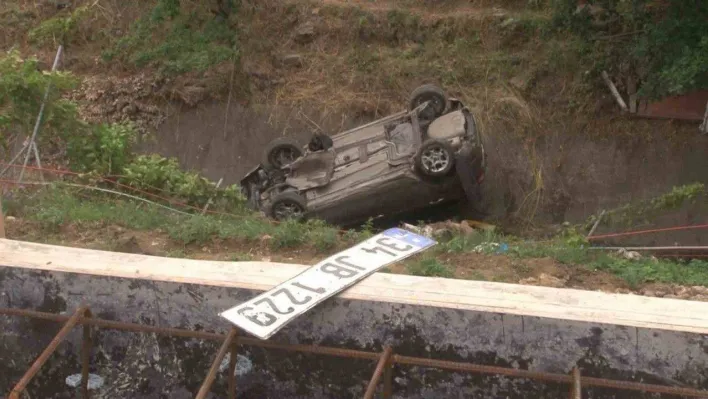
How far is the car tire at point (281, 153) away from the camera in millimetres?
11055

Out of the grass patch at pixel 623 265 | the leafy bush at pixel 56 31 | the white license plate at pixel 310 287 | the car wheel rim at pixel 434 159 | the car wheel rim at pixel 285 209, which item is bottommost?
the white license plate at pixel 310 287

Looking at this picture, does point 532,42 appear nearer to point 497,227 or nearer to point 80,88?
point 497,227

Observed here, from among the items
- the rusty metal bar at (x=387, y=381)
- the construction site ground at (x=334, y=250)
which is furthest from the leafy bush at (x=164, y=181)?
the rusty metal bar at (x=387, y=381)

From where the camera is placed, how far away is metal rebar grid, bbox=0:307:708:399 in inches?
Result: 117

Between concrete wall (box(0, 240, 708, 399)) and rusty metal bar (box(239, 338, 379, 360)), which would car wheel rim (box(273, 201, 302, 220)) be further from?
rusty metal bar (box(239, 338, 379, 360))

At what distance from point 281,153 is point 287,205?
45.7 inches

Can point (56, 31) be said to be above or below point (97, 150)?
above

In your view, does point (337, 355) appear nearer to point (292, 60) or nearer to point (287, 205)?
point (287, 205)

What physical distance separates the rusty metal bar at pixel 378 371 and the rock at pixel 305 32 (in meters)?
11.5

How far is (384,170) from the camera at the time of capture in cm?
1010

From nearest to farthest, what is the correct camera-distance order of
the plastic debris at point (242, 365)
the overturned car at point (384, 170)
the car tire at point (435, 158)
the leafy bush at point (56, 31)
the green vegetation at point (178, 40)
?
the plastic debris at point (242, 365), the car tire at point (435, 158), the overturned car at point (384, 170), the green vegetation at point (178, 40), the leafy bush at point (56, 31)

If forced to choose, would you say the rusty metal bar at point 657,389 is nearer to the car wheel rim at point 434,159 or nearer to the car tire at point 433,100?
the car wheel rim at point 434,159

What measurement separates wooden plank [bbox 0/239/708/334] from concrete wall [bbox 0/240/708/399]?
0.01 metres

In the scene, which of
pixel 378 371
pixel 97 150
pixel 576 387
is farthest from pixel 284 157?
pixel 576 387
